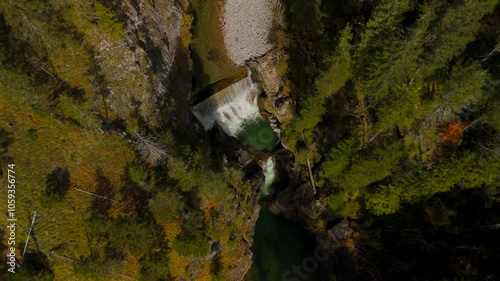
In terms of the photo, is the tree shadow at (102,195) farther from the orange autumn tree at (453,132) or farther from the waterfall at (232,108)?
the orange autumn tree at (453,132)

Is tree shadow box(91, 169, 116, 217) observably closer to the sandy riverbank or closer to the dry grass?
the dry grass

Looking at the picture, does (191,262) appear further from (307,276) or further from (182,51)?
(182,51)

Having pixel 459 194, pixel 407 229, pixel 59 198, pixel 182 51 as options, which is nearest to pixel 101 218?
pixel 59 198

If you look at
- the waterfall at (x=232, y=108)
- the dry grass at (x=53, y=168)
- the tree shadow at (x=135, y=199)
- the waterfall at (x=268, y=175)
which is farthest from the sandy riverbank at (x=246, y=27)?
the tree shadow at (x=135, y=199)

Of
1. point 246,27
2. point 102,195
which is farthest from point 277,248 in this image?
point 246,27

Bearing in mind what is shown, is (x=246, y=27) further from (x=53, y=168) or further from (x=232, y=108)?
(x=53, y=168)
